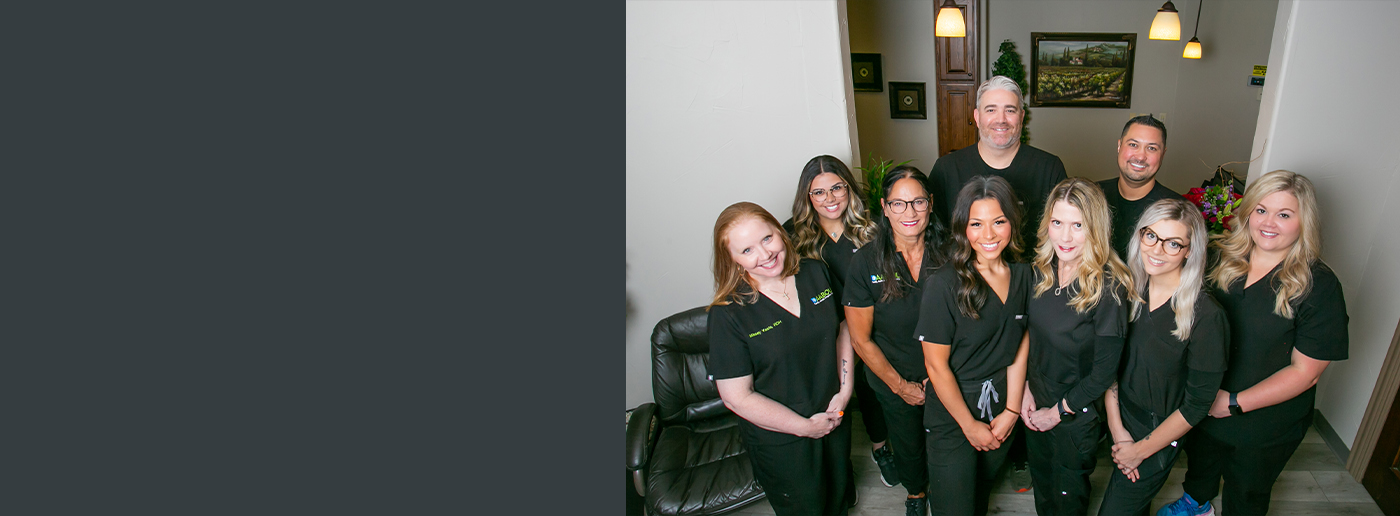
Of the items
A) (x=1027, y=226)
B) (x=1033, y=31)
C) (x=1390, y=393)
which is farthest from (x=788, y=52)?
(x=1033, y=31)

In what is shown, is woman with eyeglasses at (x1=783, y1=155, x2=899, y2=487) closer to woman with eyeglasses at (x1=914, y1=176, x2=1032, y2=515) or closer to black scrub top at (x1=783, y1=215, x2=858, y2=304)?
black scrub top at (x1=783, y1=215, x2=858, y2=304)

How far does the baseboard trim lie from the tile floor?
0.02 meters

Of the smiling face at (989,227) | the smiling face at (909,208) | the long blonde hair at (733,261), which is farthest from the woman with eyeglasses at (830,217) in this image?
the smiling face at (989,227)

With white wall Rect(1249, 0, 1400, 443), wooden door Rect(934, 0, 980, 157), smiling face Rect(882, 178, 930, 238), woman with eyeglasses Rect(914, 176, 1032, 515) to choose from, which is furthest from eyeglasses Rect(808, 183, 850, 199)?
wooden door Rect(934, 0, 980, 157)

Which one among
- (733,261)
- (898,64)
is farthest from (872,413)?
(898,64)

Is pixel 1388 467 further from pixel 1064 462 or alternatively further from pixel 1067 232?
pixel 1067 232

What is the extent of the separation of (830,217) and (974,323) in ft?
2.22

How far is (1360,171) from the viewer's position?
266cm

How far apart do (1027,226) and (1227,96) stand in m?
5.14

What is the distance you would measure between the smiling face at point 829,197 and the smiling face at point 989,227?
55cm

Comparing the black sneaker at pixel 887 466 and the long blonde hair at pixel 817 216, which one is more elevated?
the long blonde hair at pixel 817 216

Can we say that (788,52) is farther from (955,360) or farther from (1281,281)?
(1281,281)

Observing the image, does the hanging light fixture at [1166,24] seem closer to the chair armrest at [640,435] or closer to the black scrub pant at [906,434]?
the black scrub pant at [906,434]

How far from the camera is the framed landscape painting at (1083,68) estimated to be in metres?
6.81
